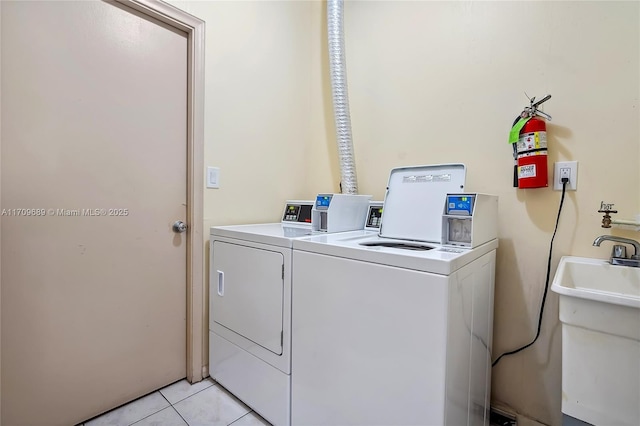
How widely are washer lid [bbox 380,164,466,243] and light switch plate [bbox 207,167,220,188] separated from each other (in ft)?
3.28

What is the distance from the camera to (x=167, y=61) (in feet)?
5.48

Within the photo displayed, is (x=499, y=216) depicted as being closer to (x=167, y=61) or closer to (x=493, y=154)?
(x=493, y=154)

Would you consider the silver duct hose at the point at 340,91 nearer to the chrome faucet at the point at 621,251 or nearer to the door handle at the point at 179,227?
the door handle at the point at 179,227

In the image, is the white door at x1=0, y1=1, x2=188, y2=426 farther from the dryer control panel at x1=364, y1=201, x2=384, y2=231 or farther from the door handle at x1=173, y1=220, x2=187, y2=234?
the dryer control panel at x1=364, y1=201, x2=384, y2=231

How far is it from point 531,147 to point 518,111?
23cm

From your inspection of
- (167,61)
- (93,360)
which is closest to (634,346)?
(93,360)

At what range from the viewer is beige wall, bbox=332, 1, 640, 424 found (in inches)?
50.5

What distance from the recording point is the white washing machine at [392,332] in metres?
0.94

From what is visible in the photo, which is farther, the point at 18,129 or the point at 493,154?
the point at 493,154

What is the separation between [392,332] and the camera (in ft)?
3.32

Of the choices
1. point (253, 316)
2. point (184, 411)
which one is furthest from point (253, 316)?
point (184, 411)

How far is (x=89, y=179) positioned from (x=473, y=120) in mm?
1944

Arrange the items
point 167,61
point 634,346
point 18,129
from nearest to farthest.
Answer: point 634,346 < point 18,129 < point 167,61

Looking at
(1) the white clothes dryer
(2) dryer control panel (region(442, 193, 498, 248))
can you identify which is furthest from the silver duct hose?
(2) dryer control panel (region(442, 193, 498, 248))
